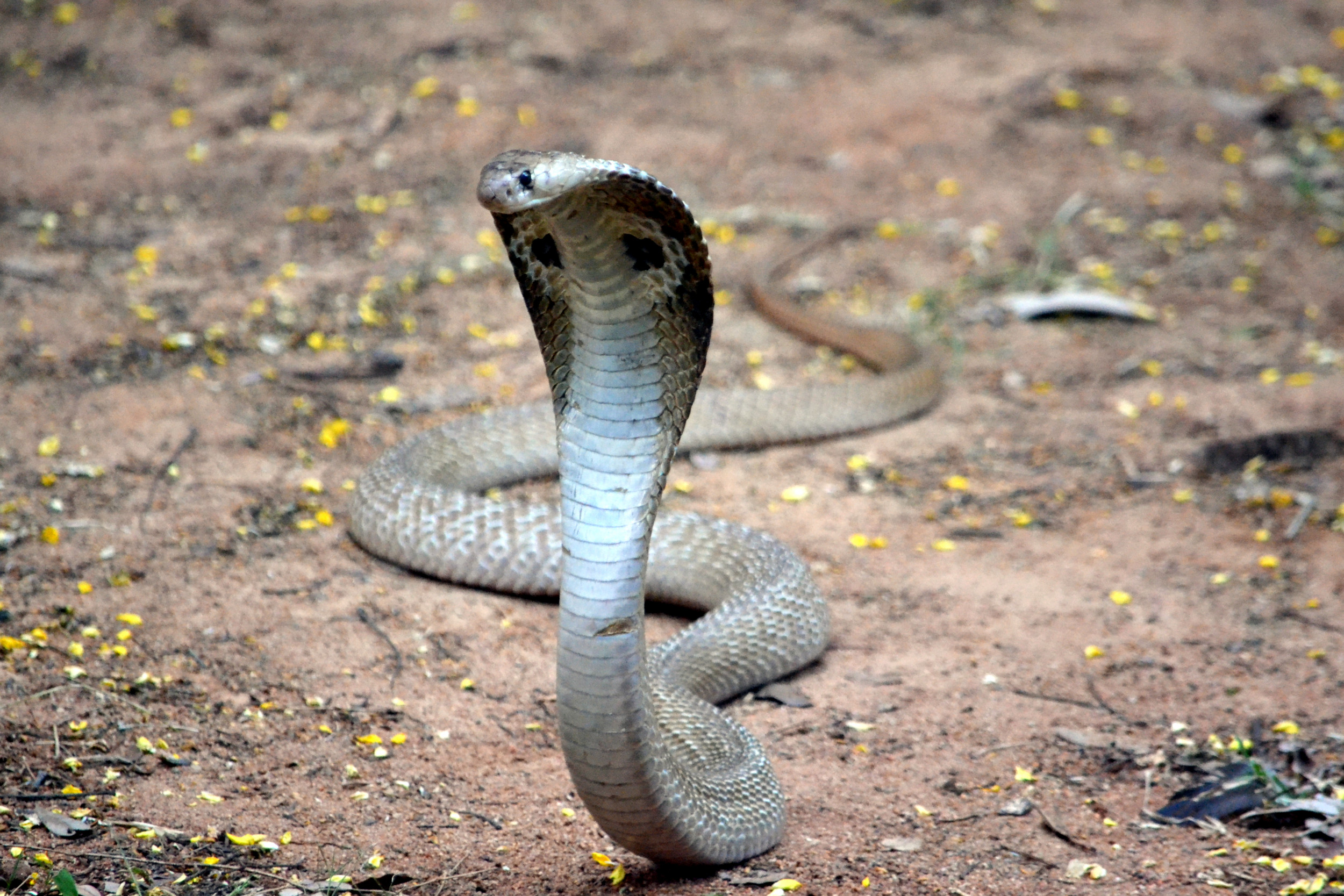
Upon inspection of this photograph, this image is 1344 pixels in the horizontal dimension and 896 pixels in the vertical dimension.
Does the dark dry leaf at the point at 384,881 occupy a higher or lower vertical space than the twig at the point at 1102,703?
higher

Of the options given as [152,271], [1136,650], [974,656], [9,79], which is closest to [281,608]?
[974,656]

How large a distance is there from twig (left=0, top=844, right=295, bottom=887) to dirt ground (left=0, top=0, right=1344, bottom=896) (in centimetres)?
2

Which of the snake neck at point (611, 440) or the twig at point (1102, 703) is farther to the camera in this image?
the twig at point (1102, 703)

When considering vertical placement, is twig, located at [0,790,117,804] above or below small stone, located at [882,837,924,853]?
above

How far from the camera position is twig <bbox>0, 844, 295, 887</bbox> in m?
3.18

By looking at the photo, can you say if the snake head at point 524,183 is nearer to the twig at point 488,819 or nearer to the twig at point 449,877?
the twig at point 449,877

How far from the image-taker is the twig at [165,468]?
201 inches

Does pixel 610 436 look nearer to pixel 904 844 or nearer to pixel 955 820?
pixel 904 844

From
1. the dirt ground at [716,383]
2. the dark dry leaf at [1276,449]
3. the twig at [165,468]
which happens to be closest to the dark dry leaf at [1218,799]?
the dirt ground at [716,383]

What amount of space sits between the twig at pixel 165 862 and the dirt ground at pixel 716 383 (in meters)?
0.02

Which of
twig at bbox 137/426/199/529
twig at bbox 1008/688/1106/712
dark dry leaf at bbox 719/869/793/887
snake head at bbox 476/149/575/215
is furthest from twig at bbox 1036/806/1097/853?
twig at bbox 137/426/199/529

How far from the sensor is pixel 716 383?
23.4 feet

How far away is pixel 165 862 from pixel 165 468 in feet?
8.43

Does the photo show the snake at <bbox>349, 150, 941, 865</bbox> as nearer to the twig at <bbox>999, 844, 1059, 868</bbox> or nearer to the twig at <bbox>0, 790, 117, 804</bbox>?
the twig at <bbox>999, 844, 1059, 868</bbox>
